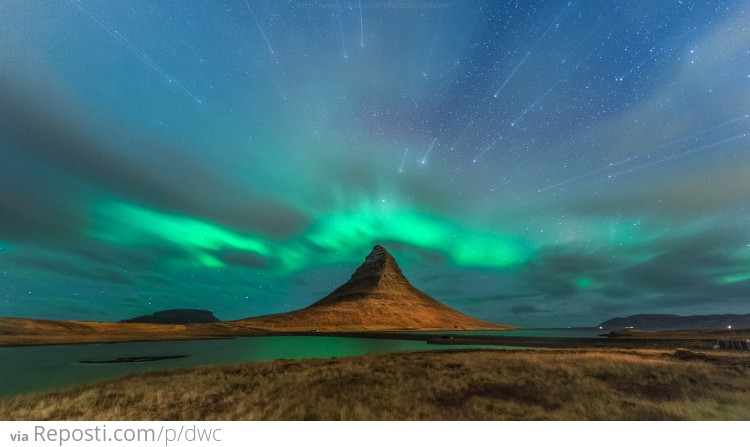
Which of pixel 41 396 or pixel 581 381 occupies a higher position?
pixel 581 381

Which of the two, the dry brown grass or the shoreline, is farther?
the shoreline

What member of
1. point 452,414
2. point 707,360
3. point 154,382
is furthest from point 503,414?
point 707,360

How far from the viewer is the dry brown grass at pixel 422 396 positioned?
1252cm

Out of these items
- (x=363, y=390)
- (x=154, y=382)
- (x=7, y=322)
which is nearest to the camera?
(x=363, y=390)

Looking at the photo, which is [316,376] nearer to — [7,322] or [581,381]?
[581,381]

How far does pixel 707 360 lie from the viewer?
26875 mm

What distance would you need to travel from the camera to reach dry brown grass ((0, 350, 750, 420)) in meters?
12.5

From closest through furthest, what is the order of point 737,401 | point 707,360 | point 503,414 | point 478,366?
1. point 503,414
2. point 737,401
3. point 478,366
4. point 707,360

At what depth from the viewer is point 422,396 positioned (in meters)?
15.0

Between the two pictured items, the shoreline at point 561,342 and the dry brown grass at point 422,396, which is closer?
the dry brown grass at point 422,396

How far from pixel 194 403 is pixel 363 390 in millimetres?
7959

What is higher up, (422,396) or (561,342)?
(422,396)

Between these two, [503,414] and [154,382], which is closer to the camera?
[503,414]

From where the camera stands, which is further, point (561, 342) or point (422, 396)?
point (561, 342)
